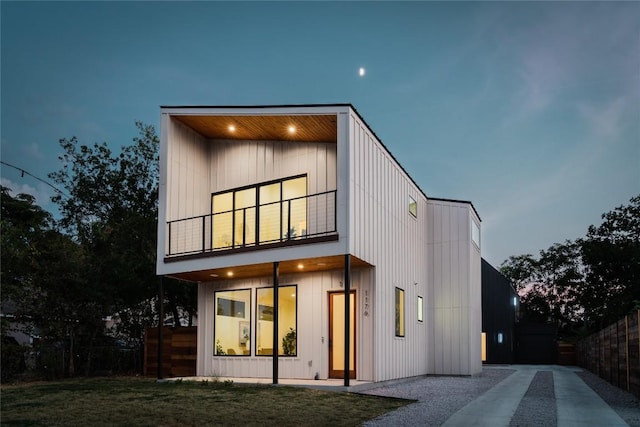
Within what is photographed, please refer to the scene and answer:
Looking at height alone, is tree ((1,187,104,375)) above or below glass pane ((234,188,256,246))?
below

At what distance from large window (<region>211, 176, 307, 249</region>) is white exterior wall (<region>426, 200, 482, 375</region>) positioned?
6038mm

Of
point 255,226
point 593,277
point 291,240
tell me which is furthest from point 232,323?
point 593,277

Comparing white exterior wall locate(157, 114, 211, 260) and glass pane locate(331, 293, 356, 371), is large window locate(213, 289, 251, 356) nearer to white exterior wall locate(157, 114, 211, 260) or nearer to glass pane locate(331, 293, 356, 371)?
white exterior wall locate(157, 114, 211, 260)

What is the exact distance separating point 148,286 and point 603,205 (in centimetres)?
2934

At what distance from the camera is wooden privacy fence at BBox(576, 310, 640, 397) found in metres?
11.5

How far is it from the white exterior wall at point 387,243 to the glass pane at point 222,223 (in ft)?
12.4

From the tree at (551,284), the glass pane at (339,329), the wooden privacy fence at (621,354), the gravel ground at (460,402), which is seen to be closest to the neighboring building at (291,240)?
the glass pane at (339,329)

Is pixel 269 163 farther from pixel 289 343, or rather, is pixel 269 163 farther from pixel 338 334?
pixel 338 334

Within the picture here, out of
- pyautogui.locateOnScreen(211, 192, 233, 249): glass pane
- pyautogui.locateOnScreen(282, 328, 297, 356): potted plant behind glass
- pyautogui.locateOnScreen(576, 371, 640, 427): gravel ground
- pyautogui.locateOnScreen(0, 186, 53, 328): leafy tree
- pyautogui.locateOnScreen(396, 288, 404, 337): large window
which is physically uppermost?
pyautogui.locateOnScreen(211, 192, 233, 249): glass pane

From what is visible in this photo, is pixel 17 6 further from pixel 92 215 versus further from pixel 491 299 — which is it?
pixel 491 299

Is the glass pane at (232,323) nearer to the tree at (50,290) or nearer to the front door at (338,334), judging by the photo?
the front door at (338,334)

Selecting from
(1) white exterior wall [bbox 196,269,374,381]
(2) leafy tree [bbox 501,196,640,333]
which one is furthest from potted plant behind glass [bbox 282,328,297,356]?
(2) leafy tree [bbox 501,196,640,333]

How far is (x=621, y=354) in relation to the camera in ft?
44.5

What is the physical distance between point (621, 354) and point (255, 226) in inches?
343
